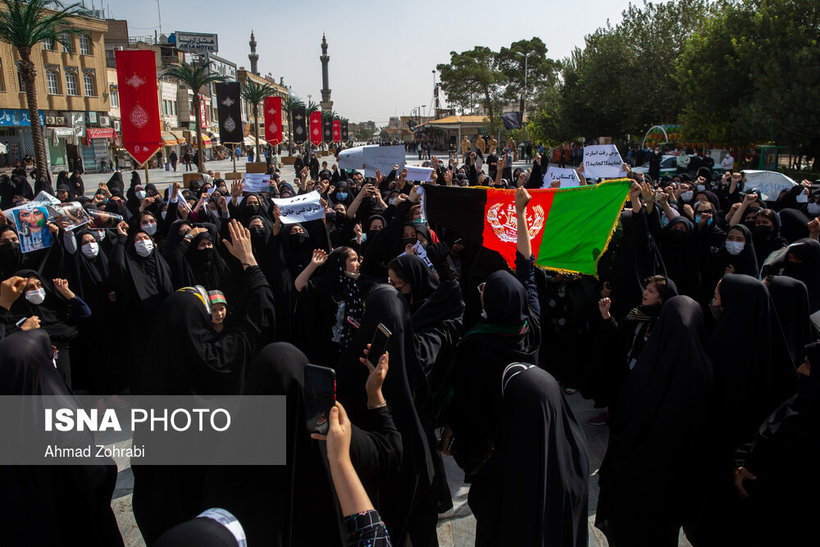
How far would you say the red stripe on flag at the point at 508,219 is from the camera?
5012 millimetres

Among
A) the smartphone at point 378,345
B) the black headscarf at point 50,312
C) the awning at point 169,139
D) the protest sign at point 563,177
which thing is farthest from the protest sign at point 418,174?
the awning at point 169,139

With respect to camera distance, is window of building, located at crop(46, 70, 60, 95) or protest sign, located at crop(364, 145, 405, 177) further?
window of building, located at crop(46, 70, 60, 95)

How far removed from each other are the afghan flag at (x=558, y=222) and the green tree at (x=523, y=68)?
2095 inches

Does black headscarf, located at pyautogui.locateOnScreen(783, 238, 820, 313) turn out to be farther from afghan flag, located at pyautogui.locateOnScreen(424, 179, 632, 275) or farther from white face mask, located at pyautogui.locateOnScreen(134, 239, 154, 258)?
white face mask, located at pyautogui.locateOnScreen(134, 239, 154, 258)

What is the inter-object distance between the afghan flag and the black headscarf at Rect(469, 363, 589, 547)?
9.10 ft

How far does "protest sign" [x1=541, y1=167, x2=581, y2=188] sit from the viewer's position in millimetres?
7094

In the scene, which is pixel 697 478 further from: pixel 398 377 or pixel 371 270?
pixel 371 270

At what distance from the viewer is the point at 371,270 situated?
180 inches

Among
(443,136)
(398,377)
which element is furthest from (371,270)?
(443,136)

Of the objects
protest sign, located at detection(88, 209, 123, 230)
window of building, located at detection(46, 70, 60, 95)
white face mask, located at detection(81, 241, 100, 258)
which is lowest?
white face mask, located at detection(81, 241, 100, 258)

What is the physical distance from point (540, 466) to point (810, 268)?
3432 mm

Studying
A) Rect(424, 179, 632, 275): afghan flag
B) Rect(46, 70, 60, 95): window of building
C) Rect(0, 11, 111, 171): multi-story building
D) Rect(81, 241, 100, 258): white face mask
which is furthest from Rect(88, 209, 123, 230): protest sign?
Rect(46, 70, 60, 95): window of building

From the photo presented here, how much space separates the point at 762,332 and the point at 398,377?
5.73ft

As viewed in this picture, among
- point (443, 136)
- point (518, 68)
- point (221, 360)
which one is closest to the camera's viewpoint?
point (221, 360)
